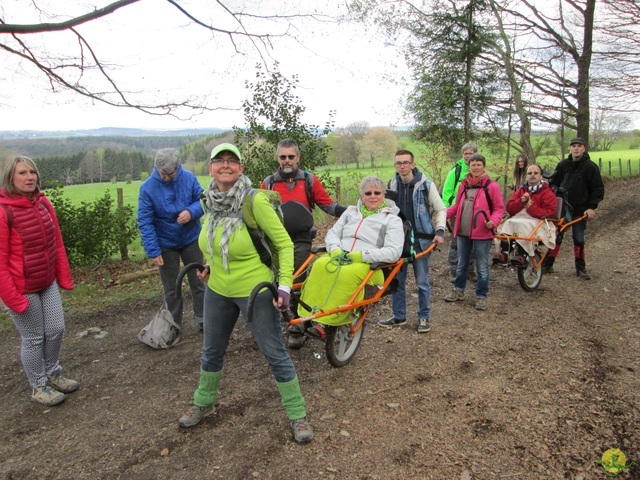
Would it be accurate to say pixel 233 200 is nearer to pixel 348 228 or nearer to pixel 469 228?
pixel 348 228

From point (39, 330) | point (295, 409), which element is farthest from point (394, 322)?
point (39, 330)

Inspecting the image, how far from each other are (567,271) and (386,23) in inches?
458

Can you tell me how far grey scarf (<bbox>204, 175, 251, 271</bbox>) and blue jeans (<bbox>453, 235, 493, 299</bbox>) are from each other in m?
3.74

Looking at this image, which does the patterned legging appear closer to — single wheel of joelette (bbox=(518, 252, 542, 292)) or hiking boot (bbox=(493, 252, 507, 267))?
hiking boot (bbox=(493, 252, 507, 267))

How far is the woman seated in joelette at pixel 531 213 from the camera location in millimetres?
6322

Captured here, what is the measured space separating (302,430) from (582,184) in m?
6.32

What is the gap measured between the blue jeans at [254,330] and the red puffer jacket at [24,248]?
163 cm

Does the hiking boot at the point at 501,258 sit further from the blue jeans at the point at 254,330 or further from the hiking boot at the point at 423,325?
the blue jeans at the point at 254,330

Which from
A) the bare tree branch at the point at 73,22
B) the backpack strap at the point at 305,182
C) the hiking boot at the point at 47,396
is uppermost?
the bare tree branch at the point at 73,22

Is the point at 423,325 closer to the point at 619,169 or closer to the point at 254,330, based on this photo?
the point at 254,330

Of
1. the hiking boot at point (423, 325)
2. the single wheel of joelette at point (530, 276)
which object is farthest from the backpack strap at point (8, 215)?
the single wheel of joelette at point (530, 276)

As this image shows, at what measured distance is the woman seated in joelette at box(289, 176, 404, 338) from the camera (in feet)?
12.7

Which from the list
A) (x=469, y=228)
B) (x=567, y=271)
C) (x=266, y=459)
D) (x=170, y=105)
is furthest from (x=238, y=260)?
(x=567, y=271)

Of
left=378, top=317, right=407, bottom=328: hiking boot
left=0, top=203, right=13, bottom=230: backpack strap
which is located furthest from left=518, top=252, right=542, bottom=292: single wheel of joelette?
left=0, top=203, right=13, bottom=230: backpack strap
